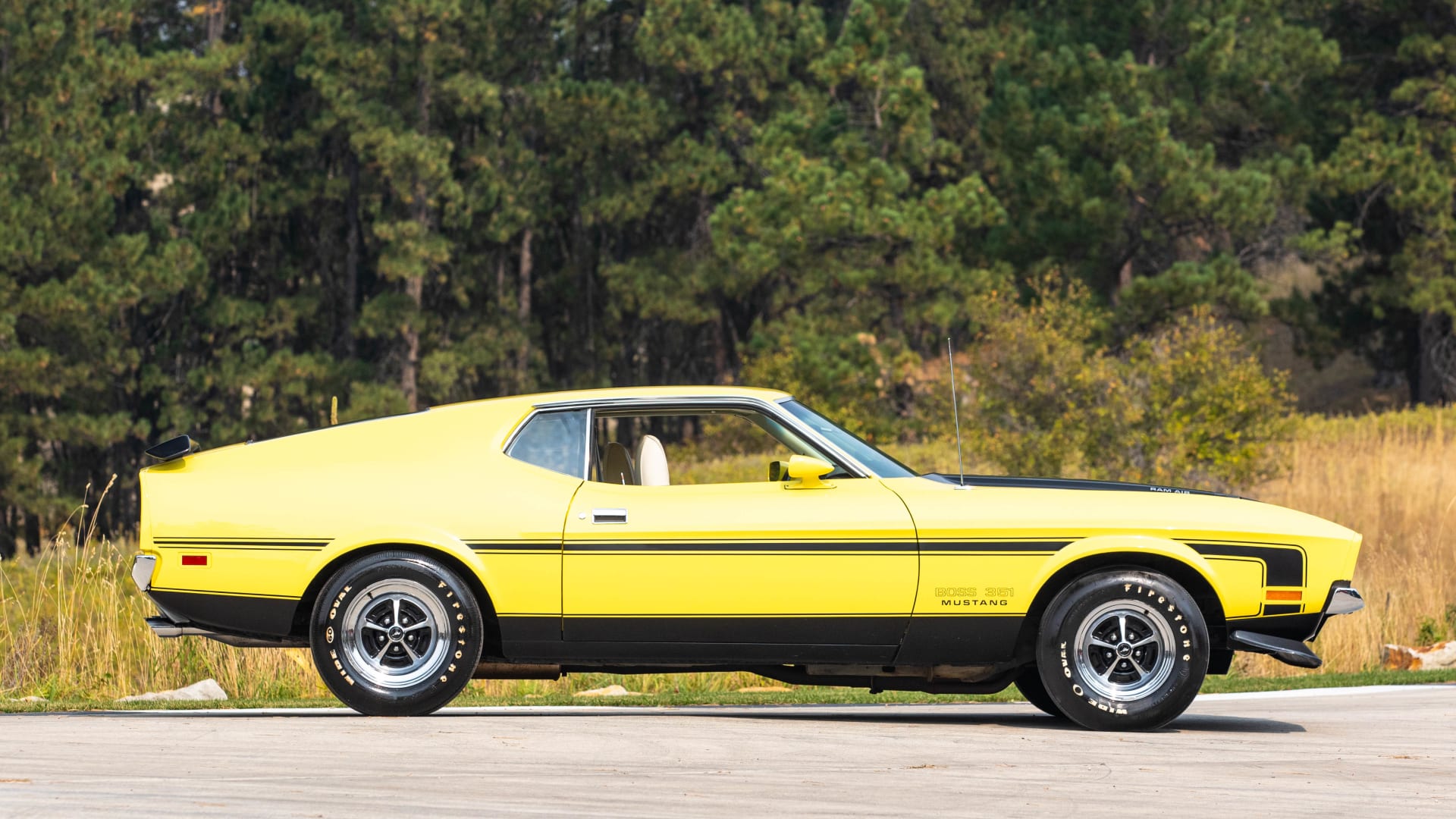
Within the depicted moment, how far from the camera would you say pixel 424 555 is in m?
8.18

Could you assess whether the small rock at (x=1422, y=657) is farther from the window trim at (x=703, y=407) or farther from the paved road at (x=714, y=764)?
the window trim at (x=703, y=407)

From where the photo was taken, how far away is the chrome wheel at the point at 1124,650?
26.1 ft

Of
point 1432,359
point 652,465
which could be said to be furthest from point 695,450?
point 652,465

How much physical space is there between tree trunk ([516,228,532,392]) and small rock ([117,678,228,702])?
36689 mm

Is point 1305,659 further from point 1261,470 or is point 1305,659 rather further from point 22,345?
point 22,345

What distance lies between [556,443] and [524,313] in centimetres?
4128

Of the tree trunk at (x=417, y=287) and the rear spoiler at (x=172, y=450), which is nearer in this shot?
the rear spoiler at (x=172, y=450)

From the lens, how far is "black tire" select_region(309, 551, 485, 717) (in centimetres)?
807

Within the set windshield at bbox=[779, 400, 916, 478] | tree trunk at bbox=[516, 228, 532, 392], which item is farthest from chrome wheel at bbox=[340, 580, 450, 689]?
tree trunk at bbox=[516, 228, 532, 392]

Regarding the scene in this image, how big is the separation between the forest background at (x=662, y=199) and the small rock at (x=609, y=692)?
20.1 metres

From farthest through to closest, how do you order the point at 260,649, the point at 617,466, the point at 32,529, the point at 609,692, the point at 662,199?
the point at 662,199 → the point at 32,529 → the point at 260,649 → the point at 609,692 → the point at 617,466

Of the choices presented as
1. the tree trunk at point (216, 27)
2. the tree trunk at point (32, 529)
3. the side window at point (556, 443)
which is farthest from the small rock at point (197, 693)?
the tree trunk at point (216, 27)

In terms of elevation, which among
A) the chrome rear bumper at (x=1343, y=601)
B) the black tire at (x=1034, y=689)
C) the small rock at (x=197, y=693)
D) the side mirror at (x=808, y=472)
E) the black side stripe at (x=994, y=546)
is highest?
the side mirror at (x=808, y=472)

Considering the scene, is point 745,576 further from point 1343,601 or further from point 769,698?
point 1343,601
